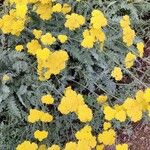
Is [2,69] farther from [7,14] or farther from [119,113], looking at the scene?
[119,113]

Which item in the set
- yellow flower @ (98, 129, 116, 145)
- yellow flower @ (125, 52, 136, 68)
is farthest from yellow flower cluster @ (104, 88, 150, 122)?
yellow flower @ (125, 52, 136, 68)

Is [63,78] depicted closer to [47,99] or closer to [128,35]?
[47,99]

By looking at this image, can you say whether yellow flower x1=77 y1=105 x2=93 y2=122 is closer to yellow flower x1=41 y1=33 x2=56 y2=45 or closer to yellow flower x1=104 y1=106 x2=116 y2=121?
yellow flower x1=104 y1=106 x2=116 y2=121

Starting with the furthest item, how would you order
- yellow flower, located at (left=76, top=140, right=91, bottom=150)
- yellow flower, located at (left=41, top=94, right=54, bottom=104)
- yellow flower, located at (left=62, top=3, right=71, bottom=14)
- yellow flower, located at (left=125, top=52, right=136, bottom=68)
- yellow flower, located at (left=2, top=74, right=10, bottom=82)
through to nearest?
yellow flower, located at (left=62, top=3, right=71, bottom=14) < yellow flower, located at (left=125, top=52, right=136, bottom=68) < yellow flower, located at (left=2, top=74, right=10, bottom=82) < yellow flower, located at (left=41, top=94, right=54, bottom=104) < yellow flower, located at (left=76, top=140, right=91, bottom=150)

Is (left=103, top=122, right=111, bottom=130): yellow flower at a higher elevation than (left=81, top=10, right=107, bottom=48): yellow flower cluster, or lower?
lower

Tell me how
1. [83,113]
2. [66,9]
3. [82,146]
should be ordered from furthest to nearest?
[66,9]
[83,113]
[82,146]

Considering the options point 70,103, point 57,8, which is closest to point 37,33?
point 57,8

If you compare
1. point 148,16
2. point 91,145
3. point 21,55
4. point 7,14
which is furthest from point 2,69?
point 148,16
